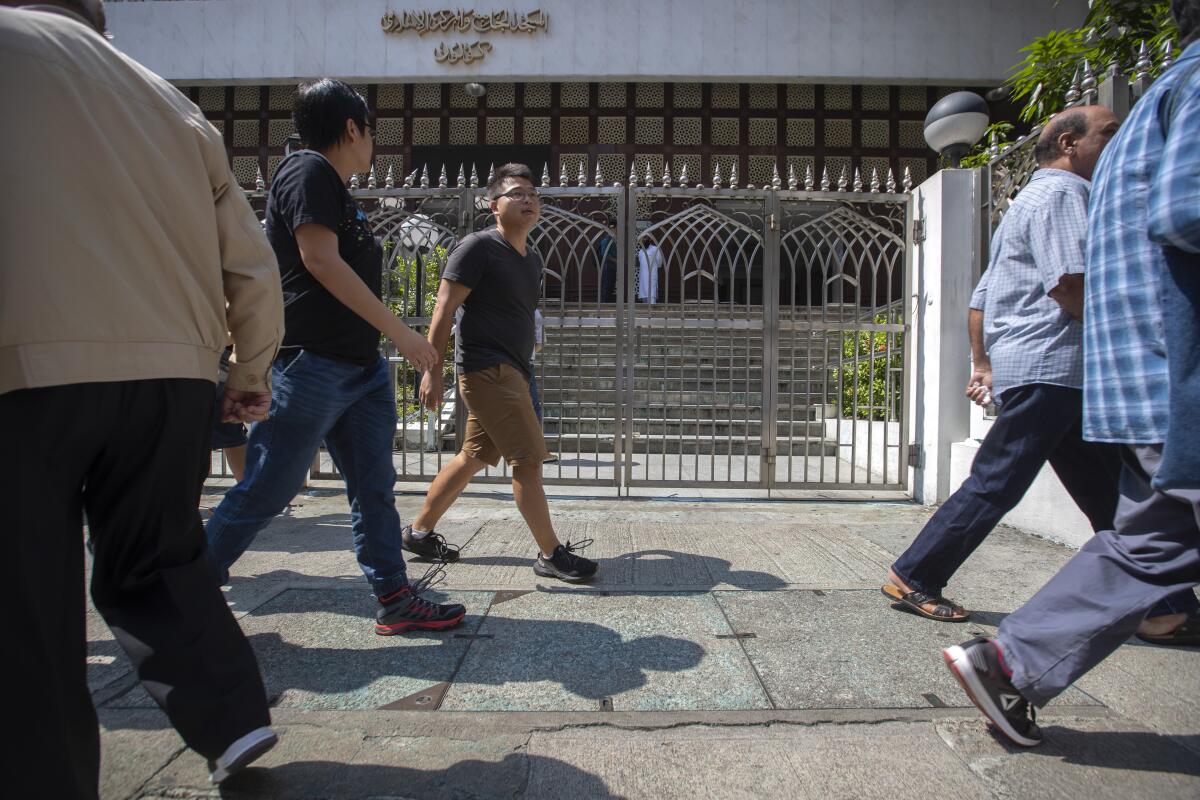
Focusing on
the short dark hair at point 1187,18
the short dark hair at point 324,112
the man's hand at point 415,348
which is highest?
the short dark hair at point 324,112

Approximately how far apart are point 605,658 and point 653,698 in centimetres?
33

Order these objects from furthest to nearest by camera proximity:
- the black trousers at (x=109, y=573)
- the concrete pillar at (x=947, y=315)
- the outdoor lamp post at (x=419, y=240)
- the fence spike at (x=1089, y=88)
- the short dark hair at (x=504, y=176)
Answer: the outdoor lamp post at (x=419, y=240) < the concrete pillar at (x=947, y=315) < the fence spike at (x=1089, y=88) < the short dark hair at (x=504, y=176) < the black trousers at (x=109, y=573)

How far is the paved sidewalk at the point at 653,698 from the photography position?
5.83 ft

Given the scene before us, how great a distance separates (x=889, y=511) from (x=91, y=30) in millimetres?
5165

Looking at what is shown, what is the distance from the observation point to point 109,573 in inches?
60.4

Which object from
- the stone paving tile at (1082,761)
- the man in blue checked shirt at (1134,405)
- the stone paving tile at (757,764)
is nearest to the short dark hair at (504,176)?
the man in blue checked shirt at (1134,405)

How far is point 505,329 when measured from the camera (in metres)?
3.37

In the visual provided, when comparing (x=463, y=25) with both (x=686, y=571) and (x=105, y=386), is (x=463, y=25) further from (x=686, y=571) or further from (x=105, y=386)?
(x=105, y=386)

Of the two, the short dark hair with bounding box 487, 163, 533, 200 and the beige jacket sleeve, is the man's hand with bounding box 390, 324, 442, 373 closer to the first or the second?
the beige jacket sleeve

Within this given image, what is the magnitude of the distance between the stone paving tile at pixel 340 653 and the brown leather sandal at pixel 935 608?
1.71 m

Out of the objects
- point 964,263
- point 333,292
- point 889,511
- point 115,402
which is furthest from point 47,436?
point 964,263

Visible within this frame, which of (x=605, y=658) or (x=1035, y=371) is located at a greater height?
(x=1035, y=371)

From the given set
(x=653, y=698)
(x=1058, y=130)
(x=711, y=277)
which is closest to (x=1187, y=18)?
(x=1058, y=130)

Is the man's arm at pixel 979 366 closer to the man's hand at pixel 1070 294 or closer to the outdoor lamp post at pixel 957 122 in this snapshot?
the man's hand at pixel 1070 294
